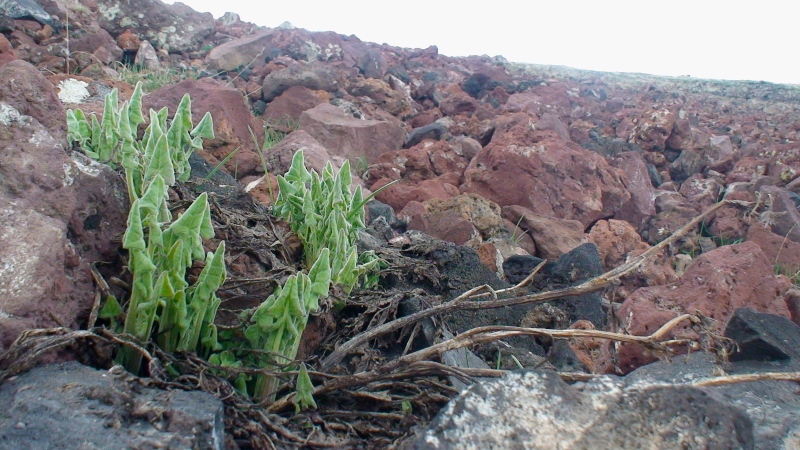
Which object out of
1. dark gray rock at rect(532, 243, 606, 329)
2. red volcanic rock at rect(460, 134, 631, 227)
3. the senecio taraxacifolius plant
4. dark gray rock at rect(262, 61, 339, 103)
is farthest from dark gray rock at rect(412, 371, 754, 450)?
dark gray rock at rect(262, 61, 339, 103)

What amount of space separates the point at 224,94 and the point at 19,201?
3.40m

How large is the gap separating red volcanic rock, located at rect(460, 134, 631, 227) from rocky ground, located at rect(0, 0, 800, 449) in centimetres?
2

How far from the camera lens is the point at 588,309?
3.11 m

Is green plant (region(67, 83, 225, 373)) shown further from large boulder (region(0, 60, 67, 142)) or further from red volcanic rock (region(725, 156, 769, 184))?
red volcanic rock (region(725, 156, 769, 184))

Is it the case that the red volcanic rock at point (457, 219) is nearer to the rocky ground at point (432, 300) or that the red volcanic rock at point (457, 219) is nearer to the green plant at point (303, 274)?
the rocky ground at point (432, 300)

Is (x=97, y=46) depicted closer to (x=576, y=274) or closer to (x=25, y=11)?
(x=25, y=11)

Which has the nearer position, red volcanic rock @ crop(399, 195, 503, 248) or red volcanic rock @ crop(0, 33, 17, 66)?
red volcanic rock @ crop(0, 33, 17, 66)

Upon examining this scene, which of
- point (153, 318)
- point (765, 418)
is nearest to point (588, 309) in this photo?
point (765, 418)

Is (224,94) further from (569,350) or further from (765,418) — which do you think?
(765,418)

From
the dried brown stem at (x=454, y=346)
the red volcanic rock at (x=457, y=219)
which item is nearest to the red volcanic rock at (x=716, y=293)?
the dried brown stem at (x=454, y=346)

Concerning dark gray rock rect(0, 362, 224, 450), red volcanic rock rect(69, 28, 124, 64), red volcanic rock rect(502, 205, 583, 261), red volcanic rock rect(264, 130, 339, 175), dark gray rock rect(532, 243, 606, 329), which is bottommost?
red volcanic rock rect(502, 205, 583, 261)

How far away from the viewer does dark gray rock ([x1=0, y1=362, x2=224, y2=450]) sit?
115 centimetres

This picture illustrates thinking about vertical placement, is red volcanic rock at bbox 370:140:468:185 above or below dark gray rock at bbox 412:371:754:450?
below

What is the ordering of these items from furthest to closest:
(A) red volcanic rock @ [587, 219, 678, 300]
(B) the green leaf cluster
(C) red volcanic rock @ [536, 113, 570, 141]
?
1. (C) red volcanic rock @ [536, 113, 570, 141]
2. (A) red volcanic rock @ [587, 219, 678, 300]
3. (B) the green leaf cluster
